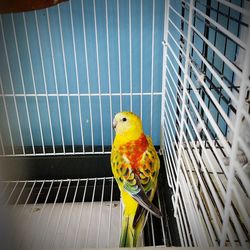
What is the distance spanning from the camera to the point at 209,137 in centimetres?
59

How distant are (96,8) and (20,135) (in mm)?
636

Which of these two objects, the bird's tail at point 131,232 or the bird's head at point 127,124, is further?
the bird's head at point 127,124

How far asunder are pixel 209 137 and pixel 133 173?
18.7 inches

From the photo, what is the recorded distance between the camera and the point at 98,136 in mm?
1474

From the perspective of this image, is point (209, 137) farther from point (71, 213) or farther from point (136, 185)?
point (71, 213)

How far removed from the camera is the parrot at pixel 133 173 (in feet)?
3.23

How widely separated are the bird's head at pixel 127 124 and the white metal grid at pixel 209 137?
0.15m

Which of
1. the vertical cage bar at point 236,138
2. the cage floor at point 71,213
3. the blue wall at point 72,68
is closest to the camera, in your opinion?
the vertical cage bar at point 236,138

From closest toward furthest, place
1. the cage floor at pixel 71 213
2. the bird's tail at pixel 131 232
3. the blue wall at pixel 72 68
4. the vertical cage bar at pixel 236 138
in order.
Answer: the vertical cage bar at pixel 236 138 < the bird's tail at pixel 131 232 < the cage floor at pixel 71 213 < the blue wall at pixel 72 68

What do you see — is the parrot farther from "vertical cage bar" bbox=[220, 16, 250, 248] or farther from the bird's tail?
"vertical cage bar" bbox=[220, 16, 250, 248]

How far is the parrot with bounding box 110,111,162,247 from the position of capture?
98cm

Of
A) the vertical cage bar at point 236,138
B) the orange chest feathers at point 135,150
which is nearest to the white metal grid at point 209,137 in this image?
the vertical cage bar at point 236,138

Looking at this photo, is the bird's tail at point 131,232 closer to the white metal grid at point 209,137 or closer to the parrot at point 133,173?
the parrot at point 133,173

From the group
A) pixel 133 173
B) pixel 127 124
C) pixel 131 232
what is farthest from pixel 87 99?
pixel 131 232
